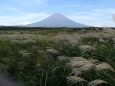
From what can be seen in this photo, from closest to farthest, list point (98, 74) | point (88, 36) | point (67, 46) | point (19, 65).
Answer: point (98, 74) → point (19, 65) → point (67, 46) → point (88, 36)

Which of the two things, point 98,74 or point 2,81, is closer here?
point 98,74

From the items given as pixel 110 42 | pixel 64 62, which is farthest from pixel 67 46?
pixel 64 62

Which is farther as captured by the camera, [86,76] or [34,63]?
[34,63]

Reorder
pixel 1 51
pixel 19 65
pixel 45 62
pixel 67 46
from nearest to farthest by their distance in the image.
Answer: pixel 45 62, pixel 19 65, pixel 67 46, pixel 1 51

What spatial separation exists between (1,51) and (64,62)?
154 inches

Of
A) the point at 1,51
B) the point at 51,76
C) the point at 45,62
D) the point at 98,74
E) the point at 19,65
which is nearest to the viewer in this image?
the point at 98,74

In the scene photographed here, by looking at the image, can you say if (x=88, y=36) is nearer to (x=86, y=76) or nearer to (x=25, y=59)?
(x=25, y=59)

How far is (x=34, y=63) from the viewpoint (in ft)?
26.1

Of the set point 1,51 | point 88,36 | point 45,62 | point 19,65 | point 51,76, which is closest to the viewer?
point 51,76

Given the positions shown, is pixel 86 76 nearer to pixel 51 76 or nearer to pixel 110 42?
pixel 51 76

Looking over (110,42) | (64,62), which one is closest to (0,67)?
(64,62)

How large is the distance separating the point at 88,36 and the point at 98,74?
553cm

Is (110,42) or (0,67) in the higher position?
(110,42)

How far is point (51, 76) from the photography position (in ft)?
22.1
